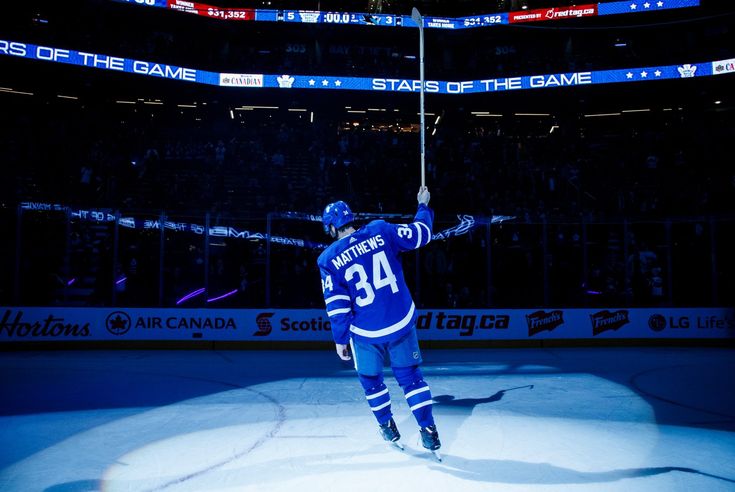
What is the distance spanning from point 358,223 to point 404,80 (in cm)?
1330

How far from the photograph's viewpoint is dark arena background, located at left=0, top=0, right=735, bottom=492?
172 inches

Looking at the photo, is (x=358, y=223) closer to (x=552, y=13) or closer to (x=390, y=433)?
(x=390, y=433)

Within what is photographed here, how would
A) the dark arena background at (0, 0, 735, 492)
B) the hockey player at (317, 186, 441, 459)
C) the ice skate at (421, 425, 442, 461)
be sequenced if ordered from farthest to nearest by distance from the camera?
the dark arena background at (0, 0, 735, 492) < the hockey player at (317, 186, 441, 459) < the ice skate at (421, 425, 442, 461)

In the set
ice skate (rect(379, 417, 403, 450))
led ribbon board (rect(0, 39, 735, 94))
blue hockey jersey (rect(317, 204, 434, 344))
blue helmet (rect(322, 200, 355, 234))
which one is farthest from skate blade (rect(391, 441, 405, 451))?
led ribbon board (rect(0, 39, 735, 94))

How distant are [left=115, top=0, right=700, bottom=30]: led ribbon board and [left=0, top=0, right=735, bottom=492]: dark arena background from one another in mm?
126

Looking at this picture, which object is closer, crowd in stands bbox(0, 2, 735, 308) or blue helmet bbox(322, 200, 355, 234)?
blue helmet bbox(322, 200, 355, 234)

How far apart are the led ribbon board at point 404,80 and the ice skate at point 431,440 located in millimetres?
21916

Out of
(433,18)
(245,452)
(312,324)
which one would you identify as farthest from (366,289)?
(433,18)

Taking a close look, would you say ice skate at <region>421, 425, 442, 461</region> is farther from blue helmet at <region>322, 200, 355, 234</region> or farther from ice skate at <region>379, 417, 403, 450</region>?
blue helmet at <region>322, 200, 355, 234</region>

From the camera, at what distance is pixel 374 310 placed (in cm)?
418

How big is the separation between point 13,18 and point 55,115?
452 centimetres

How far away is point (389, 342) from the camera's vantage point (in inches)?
164

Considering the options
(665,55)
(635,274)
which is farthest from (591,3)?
(635,274)

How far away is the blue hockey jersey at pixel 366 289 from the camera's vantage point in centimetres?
418
